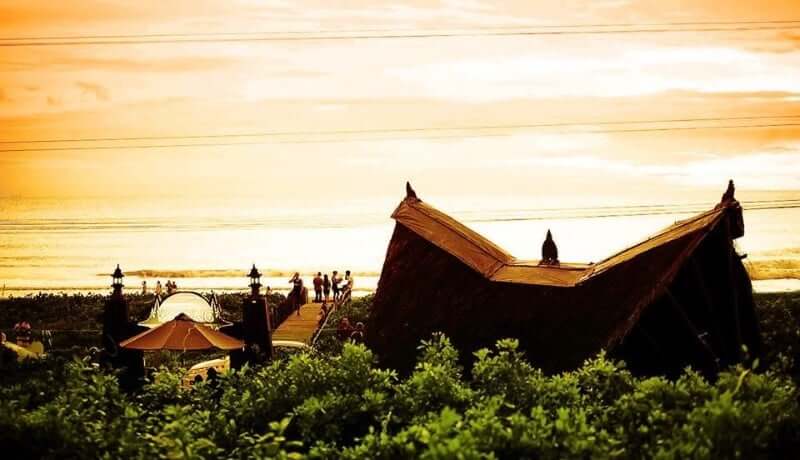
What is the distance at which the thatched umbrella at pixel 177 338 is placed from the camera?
2123cm

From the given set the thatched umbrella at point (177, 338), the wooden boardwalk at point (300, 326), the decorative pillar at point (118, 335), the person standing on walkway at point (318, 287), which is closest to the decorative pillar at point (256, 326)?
the thatched umbrella at point (177, 338)

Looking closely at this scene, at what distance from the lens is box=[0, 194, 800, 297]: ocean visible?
314ft

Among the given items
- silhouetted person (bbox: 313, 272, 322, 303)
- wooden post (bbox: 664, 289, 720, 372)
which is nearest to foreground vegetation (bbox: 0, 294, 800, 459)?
wooden post (bbox: 664, 289, 720, 372)

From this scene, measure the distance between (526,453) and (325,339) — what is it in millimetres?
24041

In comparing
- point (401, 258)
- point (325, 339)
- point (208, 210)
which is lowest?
point (325, 339)

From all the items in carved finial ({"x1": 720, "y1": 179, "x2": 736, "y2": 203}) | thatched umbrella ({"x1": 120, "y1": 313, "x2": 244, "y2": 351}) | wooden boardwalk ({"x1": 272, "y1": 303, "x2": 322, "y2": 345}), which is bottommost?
wooden boardwalk ({"x1": 272, "y1": 303, "x2": 322, "y2": 345})

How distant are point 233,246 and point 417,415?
14290 cm

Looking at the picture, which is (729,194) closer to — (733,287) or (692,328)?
(733,287)

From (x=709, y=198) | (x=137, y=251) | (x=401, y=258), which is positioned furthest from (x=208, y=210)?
(x=401, y=258)

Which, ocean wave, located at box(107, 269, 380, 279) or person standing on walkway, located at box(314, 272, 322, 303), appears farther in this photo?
ocean wave, located at box(107, 269, 380, 279)

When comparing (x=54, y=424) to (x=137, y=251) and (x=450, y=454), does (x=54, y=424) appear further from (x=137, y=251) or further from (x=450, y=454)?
(x=137, y=251)

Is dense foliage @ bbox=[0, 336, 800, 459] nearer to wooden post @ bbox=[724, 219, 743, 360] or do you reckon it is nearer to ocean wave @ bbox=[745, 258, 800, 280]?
wooden post @ bbox=[724, 219, 743, 360]

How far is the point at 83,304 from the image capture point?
49.8 m

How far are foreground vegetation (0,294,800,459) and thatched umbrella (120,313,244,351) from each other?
10.5 metres
